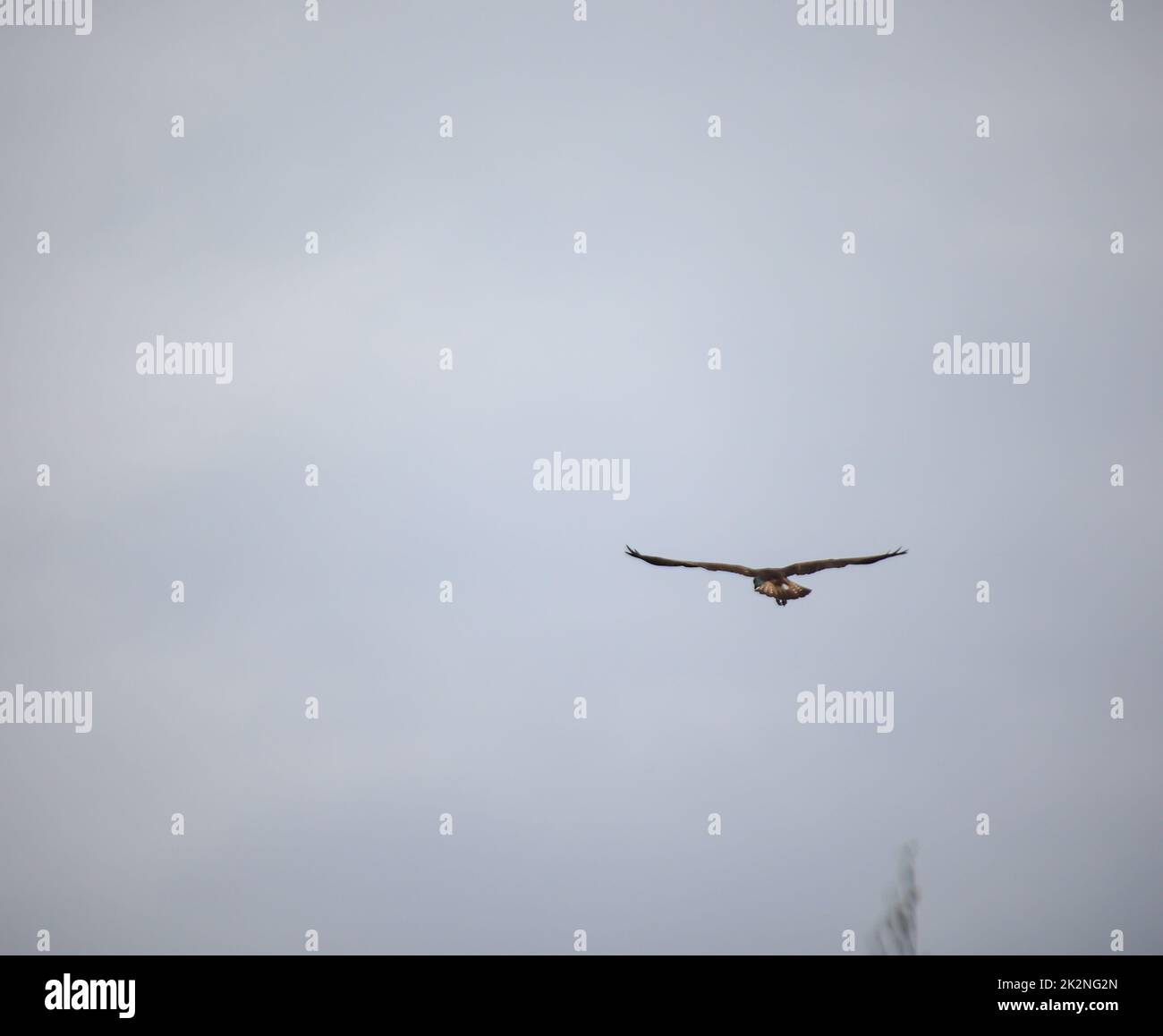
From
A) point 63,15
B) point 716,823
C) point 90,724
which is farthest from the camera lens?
point 90,724

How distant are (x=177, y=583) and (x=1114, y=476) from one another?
103ft

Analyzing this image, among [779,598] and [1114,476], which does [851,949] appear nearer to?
[779,598]

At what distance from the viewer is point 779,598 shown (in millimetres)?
30125

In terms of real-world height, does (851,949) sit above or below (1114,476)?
below

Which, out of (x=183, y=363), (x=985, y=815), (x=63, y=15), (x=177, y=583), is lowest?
(x=985, y=815)

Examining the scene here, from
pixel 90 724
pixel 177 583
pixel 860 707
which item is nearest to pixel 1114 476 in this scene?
pixel 860 707

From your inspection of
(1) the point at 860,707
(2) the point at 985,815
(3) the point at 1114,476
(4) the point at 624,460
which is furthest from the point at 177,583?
(3) the point at 1114,476

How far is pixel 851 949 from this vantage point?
38.0 m

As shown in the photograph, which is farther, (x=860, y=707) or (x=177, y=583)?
(x=177, y=583)

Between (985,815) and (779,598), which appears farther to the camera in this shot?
(985,815)
